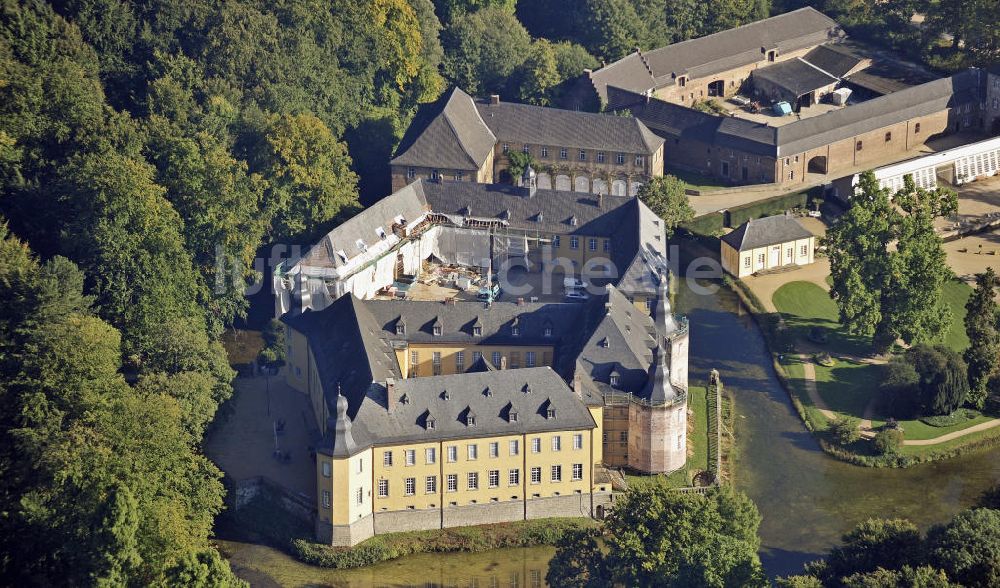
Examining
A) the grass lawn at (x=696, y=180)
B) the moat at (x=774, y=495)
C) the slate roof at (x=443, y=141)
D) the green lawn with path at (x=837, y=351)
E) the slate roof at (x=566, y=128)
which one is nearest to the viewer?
the moat at (x=774, y=495)

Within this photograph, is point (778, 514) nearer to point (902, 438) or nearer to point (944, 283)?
point (902, 438)

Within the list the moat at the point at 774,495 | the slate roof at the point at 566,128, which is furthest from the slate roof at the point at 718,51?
the moat at the point at 774,495

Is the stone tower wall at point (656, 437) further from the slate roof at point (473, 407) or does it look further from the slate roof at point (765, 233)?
the slate roof at point (765, 233)

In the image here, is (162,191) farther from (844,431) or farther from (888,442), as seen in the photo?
(888,442)

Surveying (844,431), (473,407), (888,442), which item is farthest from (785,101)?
(473,407)

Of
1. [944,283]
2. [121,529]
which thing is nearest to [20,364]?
[121,529]

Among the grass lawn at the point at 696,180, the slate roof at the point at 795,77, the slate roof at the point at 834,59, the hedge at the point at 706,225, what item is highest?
the slate roof at the point at 834,59
